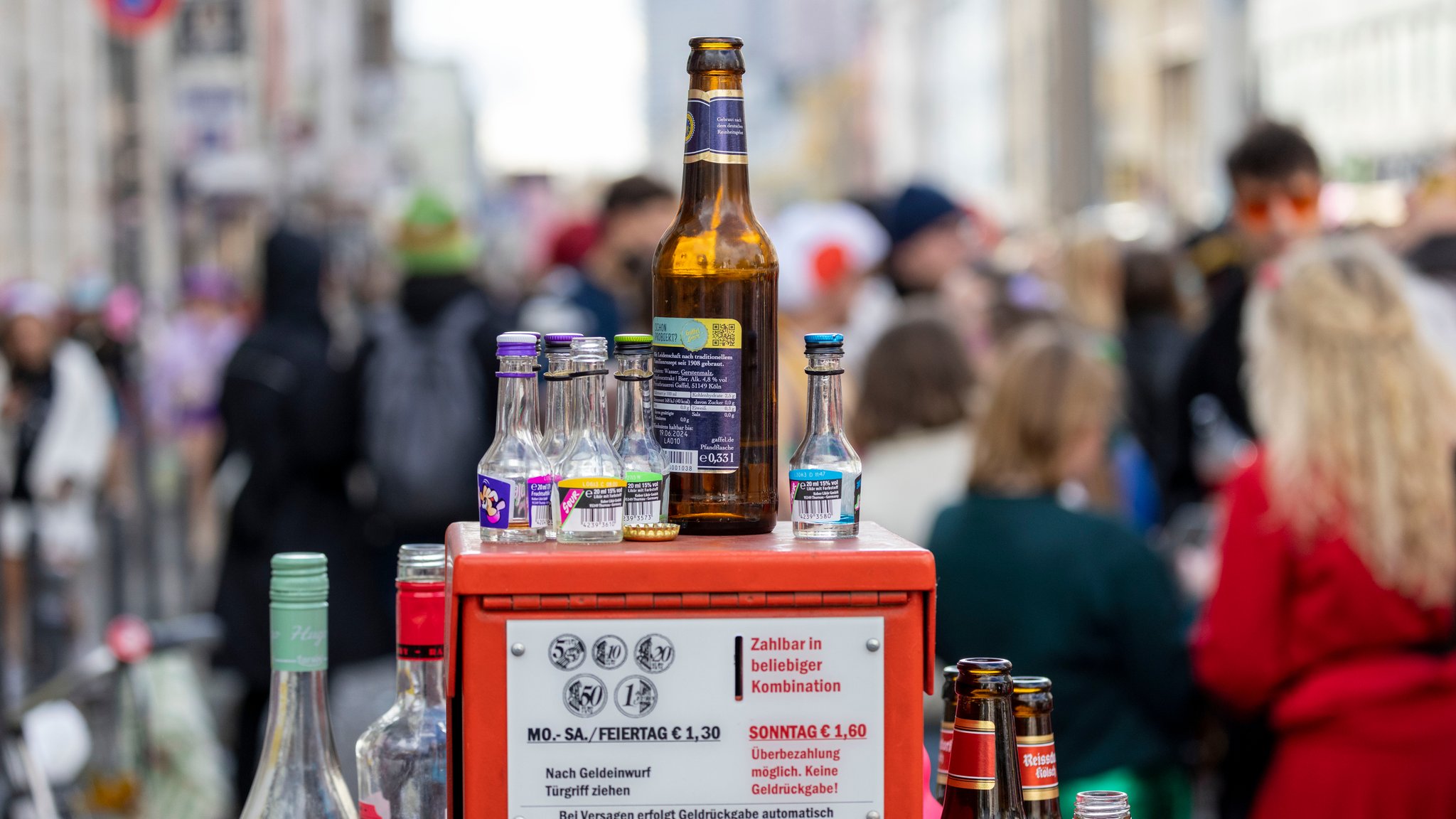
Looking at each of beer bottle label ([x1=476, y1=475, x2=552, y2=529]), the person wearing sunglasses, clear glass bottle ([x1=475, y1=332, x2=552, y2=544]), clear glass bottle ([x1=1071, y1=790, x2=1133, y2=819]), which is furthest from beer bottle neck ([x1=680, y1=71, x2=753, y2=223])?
the person wearing sunglasses

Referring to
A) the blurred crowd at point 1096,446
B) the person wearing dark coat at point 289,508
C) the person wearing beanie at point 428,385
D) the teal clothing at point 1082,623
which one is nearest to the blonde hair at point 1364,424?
the blurred crowd at point 1096,446

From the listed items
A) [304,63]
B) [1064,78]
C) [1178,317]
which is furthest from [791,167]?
[1178,317]

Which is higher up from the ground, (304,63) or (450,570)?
(304,63)

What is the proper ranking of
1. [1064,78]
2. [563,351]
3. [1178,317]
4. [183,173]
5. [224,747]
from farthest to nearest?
[183,173] < [1064,78] < [1178,317] < [224,747] < [563,351]

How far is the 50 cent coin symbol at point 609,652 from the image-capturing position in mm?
1566

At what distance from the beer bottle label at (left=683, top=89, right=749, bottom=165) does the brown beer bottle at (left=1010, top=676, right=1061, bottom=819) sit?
639mm

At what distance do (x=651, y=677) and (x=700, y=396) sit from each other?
0.33 metres

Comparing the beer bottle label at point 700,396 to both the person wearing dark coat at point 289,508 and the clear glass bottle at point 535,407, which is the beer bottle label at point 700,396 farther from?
the person wearing dark coat at point 289,508

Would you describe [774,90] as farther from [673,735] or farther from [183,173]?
[673,735]

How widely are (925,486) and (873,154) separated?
51133 mm

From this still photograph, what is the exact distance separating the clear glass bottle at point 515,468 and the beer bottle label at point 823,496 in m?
0.25

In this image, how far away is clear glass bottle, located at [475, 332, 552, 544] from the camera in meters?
1.68

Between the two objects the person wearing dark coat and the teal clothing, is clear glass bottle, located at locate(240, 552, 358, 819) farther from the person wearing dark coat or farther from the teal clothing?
the person wearing dark coat

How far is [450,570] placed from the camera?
1620 millimetres
